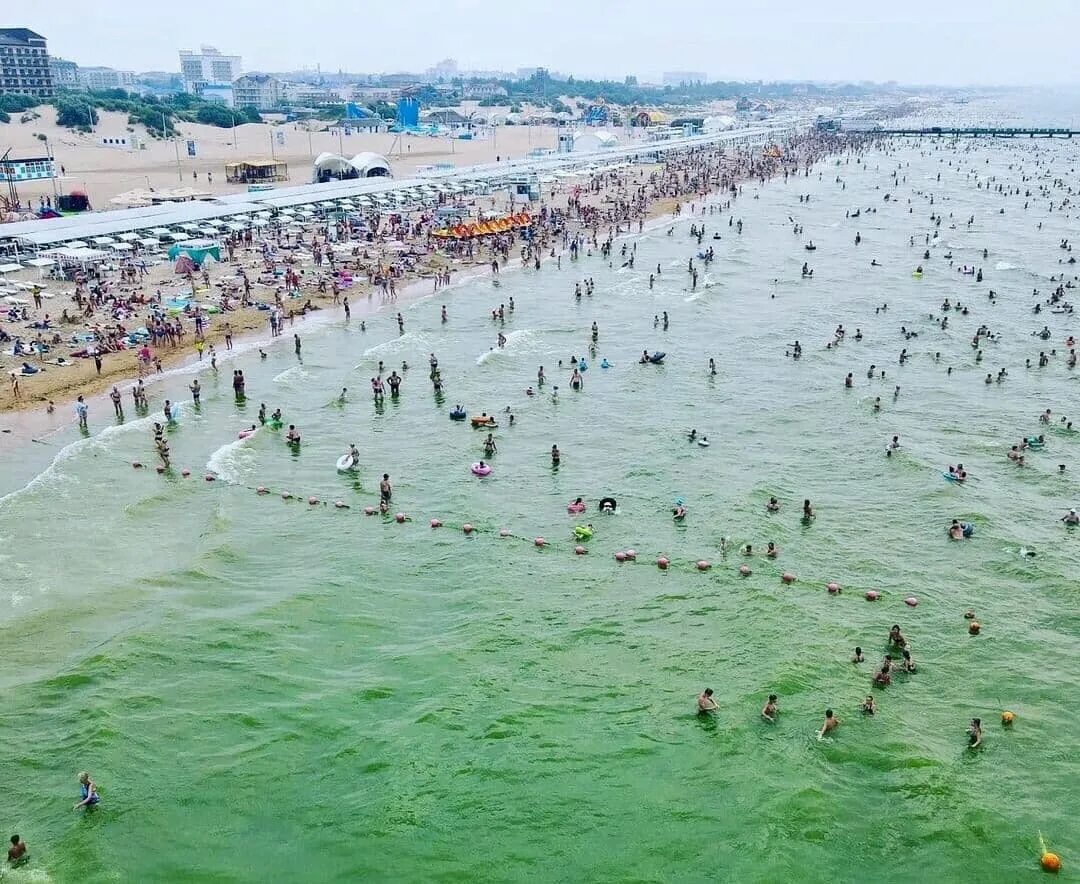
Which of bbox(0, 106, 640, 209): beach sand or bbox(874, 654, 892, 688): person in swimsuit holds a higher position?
bbox(0, 106, 640, 209): beach sand

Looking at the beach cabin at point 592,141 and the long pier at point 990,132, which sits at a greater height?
the long pier at point 990,132

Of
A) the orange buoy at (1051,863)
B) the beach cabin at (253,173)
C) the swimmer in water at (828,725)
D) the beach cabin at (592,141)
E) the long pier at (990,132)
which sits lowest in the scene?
the orange buoy at (1051,863)

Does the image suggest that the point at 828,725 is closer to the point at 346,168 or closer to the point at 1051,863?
the point at 1051,863

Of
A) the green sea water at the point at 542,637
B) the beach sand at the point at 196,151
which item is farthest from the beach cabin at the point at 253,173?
the green sea water at the point at 542,637

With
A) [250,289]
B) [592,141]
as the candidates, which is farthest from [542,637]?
[592,141]

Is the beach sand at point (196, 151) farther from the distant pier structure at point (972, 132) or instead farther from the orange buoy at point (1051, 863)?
the orange buoy at point (1051, 863)

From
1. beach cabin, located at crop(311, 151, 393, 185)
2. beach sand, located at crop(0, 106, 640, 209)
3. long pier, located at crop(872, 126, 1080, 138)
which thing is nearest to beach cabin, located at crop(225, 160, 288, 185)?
beach sand, located at crop(0, 106, 640, 209)

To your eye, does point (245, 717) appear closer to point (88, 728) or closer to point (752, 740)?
point (88, 728)

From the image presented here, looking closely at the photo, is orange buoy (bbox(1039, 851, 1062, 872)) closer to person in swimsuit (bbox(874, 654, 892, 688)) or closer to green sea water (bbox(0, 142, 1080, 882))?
green sea water (bbox(0, 142, 1080, 882))
